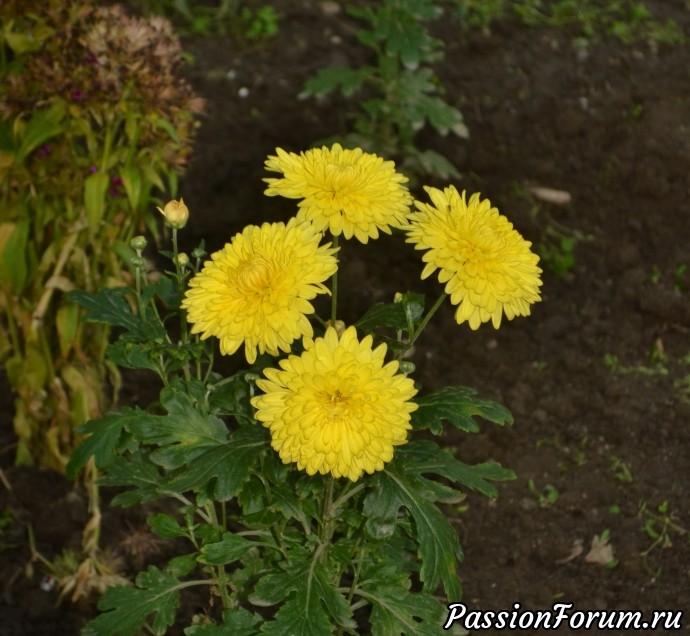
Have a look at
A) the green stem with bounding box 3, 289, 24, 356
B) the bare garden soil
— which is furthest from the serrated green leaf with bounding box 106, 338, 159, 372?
the bare garden soil

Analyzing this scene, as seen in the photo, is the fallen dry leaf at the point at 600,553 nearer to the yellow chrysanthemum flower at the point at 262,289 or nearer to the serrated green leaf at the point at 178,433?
the serrated green leaf at the point at 178,433

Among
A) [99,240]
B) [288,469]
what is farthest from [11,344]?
[288,469]

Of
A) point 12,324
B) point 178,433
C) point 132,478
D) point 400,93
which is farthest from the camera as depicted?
point 400,93

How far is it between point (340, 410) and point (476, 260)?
358 mm

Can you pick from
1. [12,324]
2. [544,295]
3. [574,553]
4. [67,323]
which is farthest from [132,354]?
[544,295]

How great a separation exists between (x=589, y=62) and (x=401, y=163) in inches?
50.8

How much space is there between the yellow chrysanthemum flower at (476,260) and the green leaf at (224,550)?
0.69m

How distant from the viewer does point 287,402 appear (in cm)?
159

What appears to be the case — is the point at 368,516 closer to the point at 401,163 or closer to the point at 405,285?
the point at 405,285

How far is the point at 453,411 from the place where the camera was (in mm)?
1829

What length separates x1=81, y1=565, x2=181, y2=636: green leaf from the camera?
2.06 m

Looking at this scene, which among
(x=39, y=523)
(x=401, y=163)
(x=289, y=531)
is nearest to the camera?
(x=289, y=531)

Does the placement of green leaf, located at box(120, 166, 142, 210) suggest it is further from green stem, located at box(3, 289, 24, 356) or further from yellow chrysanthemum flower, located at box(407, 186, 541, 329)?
yellow chrysanthemum flower, located at box(407, 186, 541, 329)

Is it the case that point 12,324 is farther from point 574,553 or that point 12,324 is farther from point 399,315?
point 574,553
